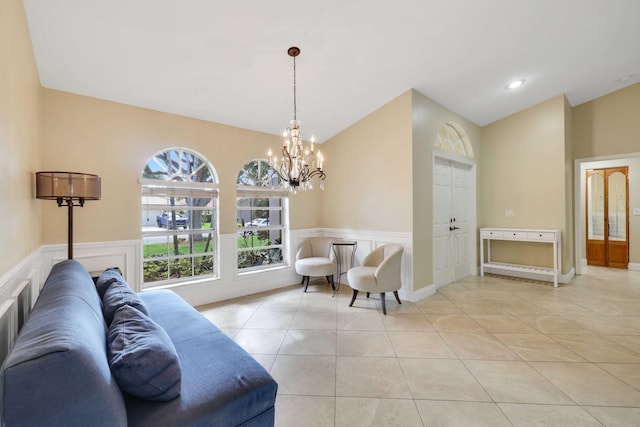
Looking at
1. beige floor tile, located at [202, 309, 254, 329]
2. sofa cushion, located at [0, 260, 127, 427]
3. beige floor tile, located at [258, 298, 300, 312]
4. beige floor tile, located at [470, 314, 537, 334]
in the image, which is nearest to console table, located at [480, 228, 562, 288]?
beige floor tile, located at [470, 314, 537, 334]

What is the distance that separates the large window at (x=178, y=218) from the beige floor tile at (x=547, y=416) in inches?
142

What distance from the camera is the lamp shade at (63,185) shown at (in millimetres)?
2371

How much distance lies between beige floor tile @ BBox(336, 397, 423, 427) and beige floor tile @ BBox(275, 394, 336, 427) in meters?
0.06

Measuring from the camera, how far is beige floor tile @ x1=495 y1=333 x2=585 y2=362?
8.05 ft

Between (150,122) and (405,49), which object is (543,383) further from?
(150,122)

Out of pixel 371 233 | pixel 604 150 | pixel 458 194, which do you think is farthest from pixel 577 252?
pixel 371 233

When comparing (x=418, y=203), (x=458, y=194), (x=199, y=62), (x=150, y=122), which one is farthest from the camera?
(x=458, y=194)

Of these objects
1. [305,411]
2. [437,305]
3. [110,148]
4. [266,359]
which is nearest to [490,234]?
[437,305]

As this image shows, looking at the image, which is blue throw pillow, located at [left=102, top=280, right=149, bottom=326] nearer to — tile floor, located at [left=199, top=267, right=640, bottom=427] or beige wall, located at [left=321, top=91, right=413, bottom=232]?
tile floor, located at [left=199, top=267, right=640, bottom=427]

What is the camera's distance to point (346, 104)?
13.3ft

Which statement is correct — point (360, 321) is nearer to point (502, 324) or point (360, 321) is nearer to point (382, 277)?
point (382, 277)

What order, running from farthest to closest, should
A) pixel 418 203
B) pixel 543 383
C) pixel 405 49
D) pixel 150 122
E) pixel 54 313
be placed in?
pixel 418 203 → pixel 150 122 → pixel 405 49 → pixel 543 383 → pixel 54 313

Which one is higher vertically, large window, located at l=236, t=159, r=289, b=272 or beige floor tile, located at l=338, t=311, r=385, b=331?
large window, located at l=236, t=159, r=289, b=272

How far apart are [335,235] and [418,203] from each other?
1635 mm
